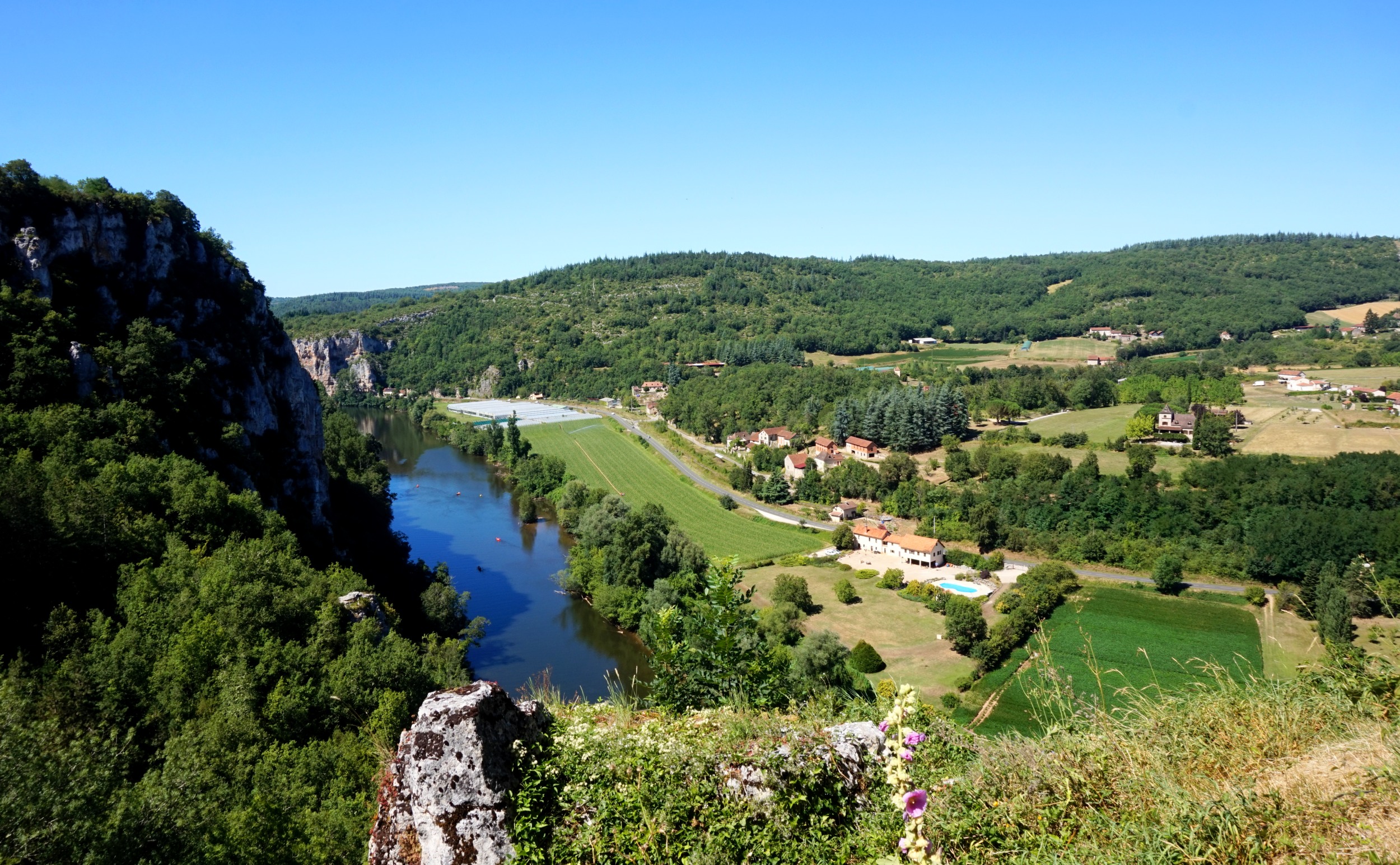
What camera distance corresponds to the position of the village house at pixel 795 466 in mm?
50281

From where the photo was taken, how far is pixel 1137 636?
90.5 ft

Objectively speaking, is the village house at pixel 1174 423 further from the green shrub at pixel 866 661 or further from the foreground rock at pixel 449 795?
the foreground rock at pixel 449 795

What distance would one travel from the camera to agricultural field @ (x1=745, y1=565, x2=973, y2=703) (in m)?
24.5

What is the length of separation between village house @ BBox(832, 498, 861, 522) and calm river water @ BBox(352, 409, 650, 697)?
52.4 ft

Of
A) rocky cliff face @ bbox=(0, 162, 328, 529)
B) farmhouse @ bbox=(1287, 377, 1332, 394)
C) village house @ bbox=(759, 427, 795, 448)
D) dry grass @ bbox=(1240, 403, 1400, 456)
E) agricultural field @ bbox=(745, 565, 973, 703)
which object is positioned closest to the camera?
rocky cliff face @ bbox=(0, 162, 328, 529)

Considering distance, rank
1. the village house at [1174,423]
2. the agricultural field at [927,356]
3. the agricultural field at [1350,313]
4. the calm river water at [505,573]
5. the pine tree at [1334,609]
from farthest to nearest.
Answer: the agricultural field at [1350,313], the agricultural field at [927,356], the village house at [1174,423], the pine tree at [1334,609], the calm river water at [505,573]

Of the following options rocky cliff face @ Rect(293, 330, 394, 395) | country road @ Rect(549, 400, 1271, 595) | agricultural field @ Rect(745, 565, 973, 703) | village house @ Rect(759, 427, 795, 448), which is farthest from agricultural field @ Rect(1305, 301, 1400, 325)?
rocky cliff face @ Rect(293, 330, 394, 395)

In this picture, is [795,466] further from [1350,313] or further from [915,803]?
[1350,313]

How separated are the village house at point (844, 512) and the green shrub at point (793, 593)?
12.6 m

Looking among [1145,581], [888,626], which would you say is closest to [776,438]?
[1145,581]

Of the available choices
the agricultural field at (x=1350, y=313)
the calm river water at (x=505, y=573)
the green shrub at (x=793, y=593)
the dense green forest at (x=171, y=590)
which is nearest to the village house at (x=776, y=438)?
the calm river water at (x=505, y=573)

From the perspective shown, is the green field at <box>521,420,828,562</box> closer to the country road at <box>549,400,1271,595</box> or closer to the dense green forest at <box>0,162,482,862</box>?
the country road at <box>549,400,1271,595</box>

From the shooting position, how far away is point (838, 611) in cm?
3014

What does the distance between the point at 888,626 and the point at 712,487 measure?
2374cm
